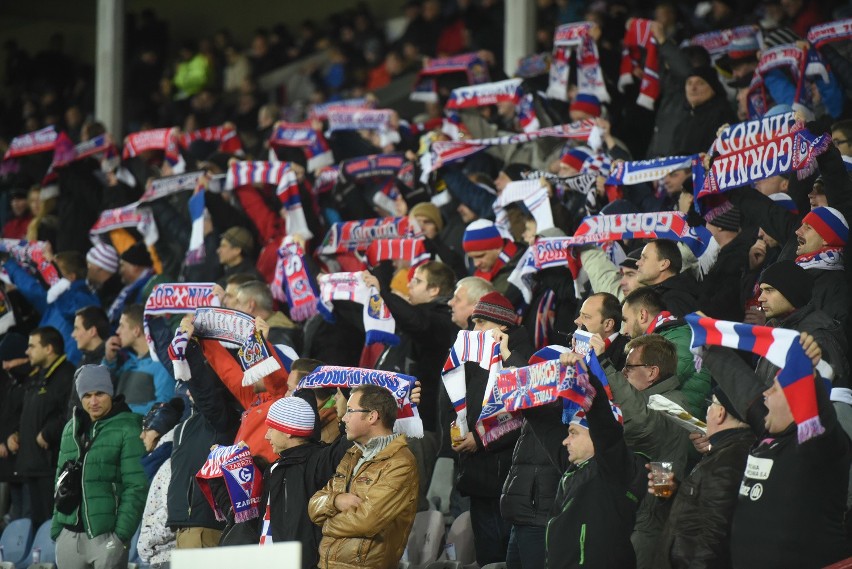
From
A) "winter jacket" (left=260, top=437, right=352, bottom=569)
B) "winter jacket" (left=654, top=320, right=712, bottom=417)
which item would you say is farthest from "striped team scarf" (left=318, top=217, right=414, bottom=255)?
"winter jacket" (left=654, top=320, right=712, bottom=417)

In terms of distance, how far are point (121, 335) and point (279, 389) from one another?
2163 mm

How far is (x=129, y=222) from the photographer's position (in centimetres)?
Answer: 1124

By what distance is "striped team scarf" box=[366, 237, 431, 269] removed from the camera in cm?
909

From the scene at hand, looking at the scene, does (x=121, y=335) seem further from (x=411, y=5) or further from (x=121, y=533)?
(x=411, y=5)

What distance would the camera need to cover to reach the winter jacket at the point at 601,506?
17.8ft

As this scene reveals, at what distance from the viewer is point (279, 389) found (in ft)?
24.5

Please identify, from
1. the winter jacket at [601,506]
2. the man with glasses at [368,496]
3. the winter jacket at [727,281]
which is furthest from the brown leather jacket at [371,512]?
the winter jacket at [727,281]

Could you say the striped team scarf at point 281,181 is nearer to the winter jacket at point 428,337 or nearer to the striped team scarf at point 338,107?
the striped team scarf at point 338,107

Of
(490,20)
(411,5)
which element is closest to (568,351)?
(490,20)

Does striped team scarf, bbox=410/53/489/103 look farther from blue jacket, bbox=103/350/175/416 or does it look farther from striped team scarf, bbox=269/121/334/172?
blue jacket, bbox=103/350/175/416

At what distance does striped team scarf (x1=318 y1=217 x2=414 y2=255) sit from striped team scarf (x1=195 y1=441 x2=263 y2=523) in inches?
118

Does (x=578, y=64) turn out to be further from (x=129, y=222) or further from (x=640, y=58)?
(x=129, y=222)

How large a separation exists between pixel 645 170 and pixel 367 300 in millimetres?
2079

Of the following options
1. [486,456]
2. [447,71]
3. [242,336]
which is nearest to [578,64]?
[447,71]
